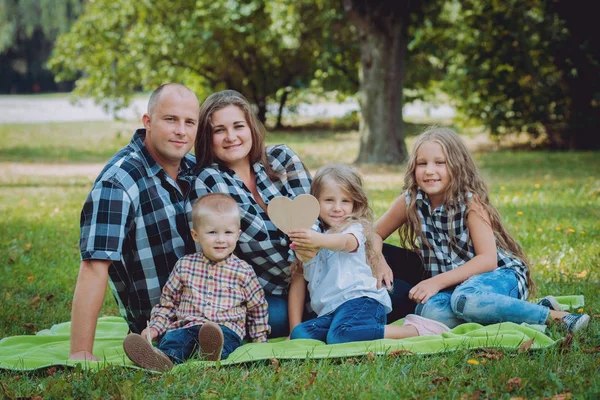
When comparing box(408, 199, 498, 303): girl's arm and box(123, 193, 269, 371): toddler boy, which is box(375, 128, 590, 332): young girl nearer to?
box(408, 199, 498, 303): girl's arm

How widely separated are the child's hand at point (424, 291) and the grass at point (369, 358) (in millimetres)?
661

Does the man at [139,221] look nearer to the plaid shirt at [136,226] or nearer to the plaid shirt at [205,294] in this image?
the plaid shirt at [136,226]

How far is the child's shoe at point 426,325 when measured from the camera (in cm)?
412

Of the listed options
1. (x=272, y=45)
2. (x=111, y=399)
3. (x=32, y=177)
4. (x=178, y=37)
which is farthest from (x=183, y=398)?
(x=272, y=45)

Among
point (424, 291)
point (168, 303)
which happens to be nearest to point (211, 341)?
point (168, 303)

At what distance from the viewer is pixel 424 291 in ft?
14.1

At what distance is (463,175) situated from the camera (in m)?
4.43

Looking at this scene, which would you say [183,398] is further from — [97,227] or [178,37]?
[178,37]

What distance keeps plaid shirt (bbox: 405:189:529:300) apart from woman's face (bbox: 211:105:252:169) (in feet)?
3.46

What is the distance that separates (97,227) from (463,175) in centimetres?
204

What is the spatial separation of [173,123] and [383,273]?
57.0 inches

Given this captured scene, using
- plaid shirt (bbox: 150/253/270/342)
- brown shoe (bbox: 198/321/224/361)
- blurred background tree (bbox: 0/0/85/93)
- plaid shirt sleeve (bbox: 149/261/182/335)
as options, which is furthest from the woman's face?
blurred background tree (bbox: 0/0/85/93)

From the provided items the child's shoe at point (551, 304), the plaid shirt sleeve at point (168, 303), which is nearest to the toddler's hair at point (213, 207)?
the plaid shirt sleeve at point (168, 303)

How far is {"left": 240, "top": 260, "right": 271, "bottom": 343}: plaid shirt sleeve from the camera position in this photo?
159 inches
